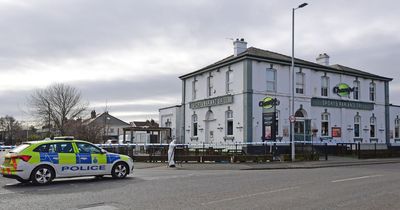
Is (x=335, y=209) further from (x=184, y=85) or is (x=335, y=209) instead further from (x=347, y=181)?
(x=184, y=85)

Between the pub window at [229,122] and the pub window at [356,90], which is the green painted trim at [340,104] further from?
the pub window at [229,122]

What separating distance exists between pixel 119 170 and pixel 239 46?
23.2 metres

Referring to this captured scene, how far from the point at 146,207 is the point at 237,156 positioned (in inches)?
652

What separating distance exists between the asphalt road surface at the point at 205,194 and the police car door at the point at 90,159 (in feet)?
1.35

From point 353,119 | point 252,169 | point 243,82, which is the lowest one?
point 252,169

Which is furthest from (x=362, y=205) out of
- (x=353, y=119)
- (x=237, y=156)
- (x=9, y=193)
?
(x=353, y=119)

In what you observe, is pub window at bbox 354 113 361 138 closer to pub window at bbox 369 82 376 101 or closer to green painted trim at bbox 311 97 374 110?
green painted trim at bbox 311 97 374 110

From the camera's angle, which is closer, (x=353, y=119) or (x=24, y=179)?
(x=24, y=179)

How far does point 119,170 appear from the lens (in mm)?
16266

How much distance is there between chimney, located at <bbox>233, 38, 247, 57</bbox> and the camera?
3712 cm

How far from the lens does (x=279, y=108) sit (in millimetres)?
35438

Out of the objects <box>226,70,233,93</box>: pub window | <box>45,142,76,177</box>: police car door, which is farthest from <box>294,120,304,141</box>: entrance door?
<box>45,142,76,177</box>: police car door

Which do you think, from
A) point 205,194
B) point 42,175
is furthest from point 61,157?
point 205,194

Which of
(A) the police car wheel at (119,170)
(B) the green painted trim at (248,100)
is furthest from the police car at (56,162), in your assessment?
(B) the green painted trim at (248,100)
